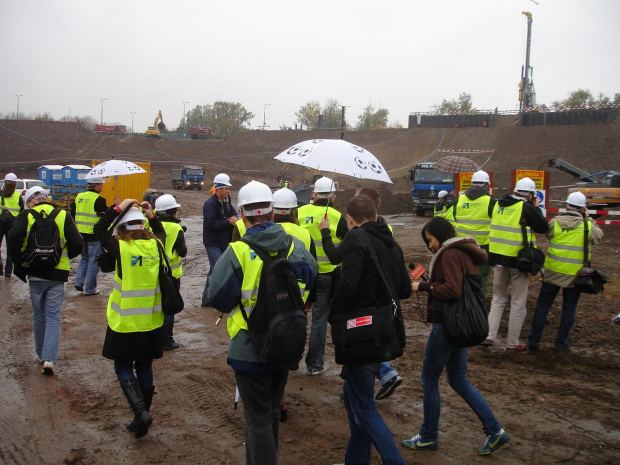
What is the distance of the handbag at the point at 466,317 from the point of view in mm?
4242

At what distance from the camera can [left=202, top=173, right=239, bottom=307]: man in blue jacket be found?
8742 mm

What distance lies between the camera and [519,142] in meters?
49.5

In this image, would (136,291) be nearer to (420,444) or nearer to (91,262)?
(420,444)

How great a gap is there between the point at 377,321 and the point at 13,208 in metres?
10.4

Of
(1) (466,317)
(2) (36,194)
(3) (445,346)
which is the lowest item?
(3) (445,346)

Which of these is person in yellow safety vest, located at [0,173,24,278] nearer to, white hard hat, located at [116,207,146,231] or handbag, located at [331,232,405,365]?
white hard hat, located at [116,207,146,231]

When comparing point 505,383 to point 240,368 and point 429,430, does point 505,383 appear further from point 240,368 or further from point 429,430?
point 240,368

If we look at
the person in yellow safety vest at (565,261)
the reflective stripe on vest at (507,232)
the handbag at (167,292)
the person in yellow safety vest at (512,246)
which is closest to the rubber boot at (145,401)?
the handbag at (167,292)

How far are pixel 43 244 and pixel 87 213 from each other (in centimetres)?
397

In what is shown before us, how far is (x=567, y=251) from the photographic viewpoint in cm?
720

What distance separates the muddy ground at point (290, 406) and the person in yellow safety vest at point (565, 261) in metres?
0.37

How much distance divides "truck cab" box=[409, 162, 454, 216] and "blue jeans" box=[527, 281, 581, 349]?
20.3 m

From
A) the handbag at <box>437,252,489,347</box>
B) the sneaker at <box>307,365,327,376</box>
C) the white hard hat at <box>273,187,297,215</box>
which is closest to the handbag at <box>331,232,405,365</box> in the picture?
the handbag at <box>437,252,489,347</box>

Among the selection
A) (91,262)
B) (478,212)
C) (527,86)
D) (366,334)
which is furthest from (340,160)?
(527,86)
